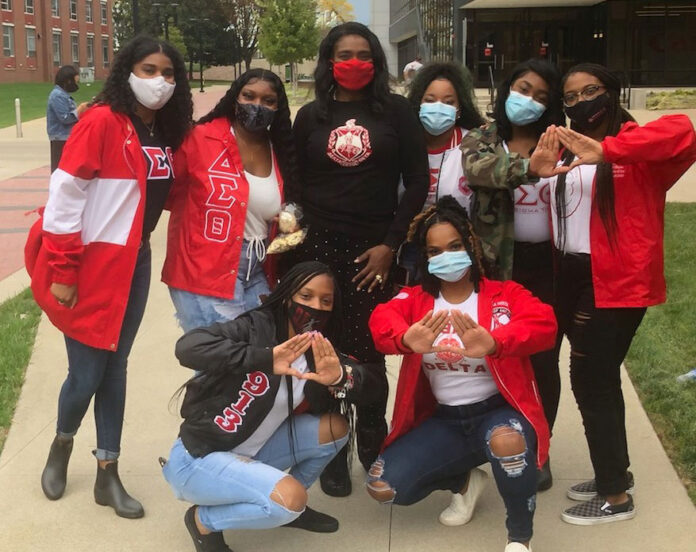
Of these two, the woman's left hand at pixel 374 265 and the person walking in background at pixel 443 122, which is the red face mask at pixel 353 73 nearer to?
the person walking in background at pixel 443 122

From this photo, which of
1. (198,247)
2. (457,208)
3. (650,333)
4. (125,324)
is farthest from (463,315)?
(650,333)

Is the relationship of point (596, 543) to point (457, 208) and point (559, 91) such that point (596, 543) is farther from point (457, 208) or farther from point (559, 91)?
point (559, 91)

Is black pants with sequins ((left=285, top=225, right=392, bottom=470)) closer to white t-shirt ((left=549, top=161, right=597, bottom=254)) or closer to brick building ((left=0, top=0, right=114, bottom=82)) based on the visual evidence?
white t-shirt ((left=549, top=161, right=597, bottom=254))

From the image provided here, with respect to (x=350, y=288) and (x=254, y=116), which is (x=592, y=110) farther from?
(x=254, y=116)

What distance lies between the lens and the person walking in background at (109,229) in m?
3.34

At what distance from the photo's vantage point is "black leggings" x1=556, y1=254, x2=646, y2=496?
348cm

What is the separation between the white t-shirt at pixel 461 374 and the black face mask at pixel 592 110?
2.58 ft

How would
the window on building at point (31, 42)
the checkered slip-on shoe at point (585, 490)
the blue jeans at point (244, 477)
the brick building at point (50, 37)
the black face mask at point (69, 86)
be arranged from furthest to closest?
the window on building at point (31, 42), the brick building at point (50, 37), the black face mask at point (69, 86), the checkered slip-on shoe at point (585, 490), the blue jeans at point (244, 477)

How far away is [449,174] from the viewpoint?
380 centimetres

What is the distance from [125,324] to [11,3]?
68.7m

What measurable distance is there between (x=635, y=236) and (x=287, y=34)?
39694mm

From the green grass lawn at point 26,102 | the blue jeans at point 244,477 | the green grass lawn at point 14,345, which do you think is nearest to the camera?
the blue jeans at point 244,477

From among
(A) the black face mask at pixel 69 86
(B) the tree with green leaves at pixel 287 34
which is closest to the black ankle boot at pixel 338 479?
(A) the black face mask at pixel 69 86

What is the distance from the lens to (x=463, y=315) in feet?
10.3
